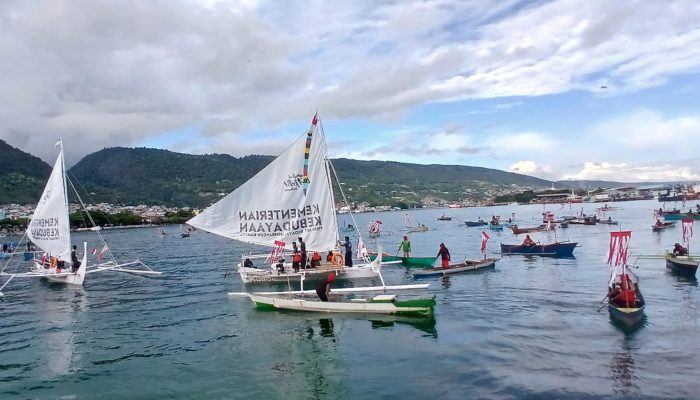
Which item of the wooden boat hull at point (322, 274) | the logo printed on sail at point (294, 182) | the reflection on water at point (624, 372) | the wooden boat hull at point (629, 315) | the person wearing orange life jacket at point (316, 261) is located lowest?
the reflection on water at point (624, 372)

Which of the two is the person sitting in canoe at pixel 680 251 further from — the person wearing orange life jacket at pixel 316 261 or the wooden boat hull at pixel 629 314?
the person wearing orange life jacket at pixel 316 261

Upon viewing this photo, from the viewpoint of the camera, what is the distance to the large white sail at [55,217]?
4234 cm

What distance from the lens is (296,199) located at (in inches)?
1395

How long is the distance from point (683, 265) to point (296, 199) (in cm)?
2834

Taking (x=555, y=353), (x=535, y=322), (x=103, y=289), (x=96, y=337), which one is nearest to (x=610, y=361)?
(x=555, y=353)

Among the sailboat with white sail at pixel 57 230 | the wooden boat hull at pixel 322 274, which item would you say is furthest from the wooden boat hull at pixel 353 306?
the sailboat with white sail at pixel 57 230

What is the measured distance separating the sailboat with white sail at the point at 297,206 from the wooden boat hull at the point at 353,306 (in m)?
6.38

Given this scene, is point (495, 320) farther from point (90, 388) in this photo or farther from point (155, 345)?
point (90, 388)

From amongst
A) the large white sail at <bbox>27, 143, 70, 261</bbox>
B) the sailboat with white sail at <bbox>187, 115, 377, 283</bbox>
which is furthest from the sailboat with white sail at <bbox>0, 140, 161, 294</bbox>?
the sailboat with white sail at <bbox>187, 115, 377, 283</bbox>

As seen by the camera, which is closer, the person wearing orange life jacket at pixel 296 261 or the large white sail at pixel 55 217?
the person wearing orange life jacket at pixel 296 261

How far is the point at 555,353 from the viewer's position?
19672mm

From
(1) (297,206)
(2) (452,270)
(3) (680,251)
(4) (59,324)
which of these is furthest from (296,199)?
(3) (680,251)

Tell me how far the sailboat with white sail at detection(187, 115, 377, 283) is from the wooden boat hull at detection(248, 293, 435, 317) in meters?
6.38

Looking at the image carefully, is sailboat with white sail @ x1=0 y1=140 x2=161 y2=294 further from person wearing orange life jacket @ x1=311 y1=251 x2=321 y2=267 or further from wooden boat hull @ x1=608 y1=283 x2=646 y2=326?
wooden boat hull @ x1=608 y1=283 x2=646 y2=326
